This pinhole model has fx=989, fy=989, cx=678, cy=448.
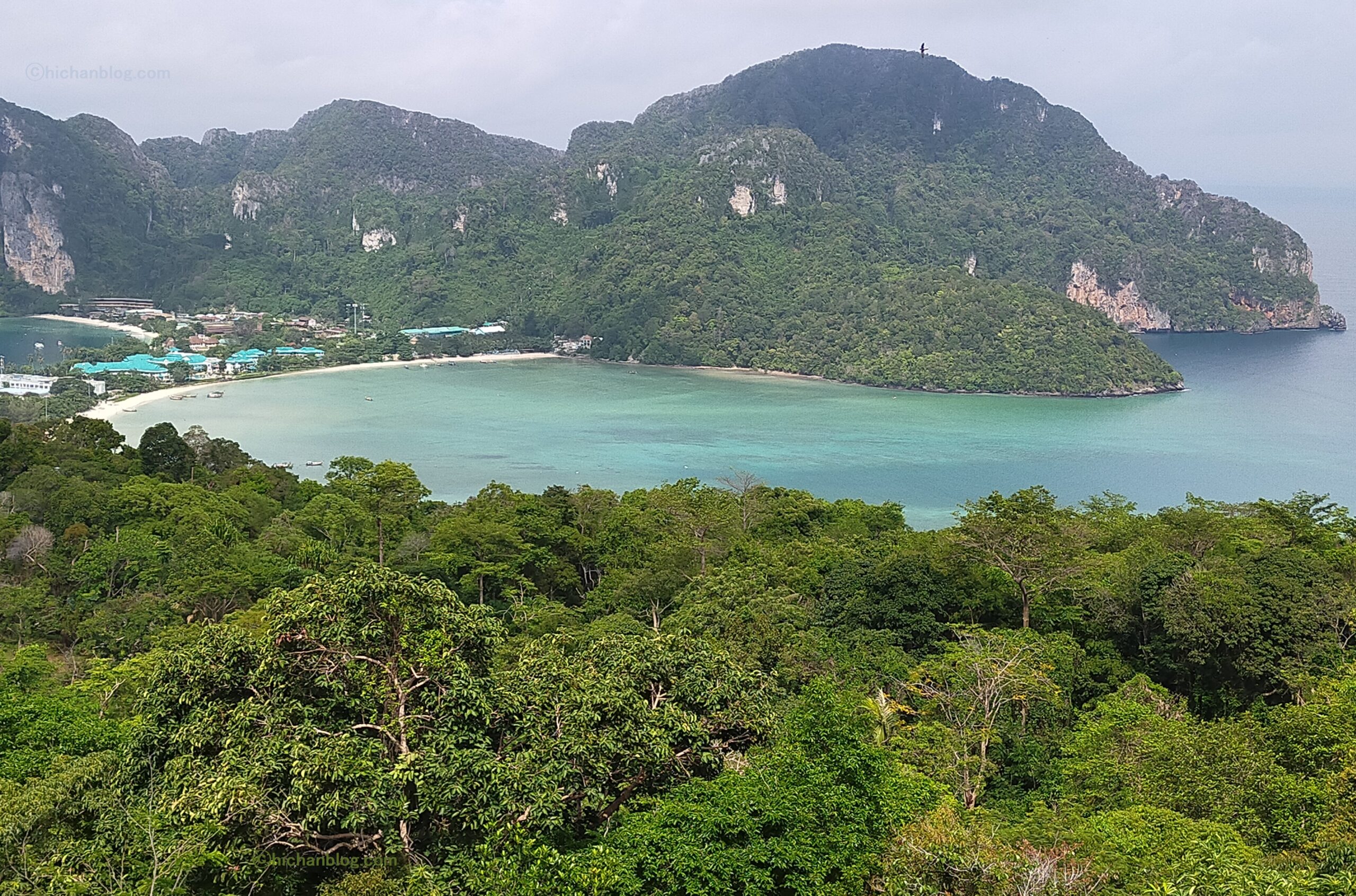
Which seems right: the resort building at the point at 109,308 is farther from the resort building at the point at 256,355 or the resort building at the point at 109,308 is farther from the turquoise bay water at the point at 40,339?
the resort building at the point at 256,355

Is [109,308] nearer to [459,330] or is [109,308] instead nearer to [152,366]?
[459,330]

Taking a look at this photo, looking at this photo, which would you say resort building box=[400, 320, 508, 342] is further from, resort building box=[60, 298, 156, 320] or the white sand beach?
resort building box=[60, 298, 156, 320]

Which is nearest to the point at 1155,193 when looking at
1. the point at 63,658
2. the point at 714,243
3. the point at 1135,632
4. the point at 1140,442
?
the point at 714,243

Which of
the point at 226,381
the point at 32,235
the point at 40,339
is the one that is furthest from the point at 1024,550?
the point at 32,235

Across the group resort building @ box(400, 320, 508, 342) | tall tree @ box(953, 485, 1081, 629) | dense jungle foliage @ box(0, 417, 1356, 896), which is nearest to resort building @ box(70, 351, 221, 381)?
resort building @ box(400, 320, 508, 342)

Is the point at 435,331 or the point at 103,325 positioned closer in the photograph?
the point at 435,331
